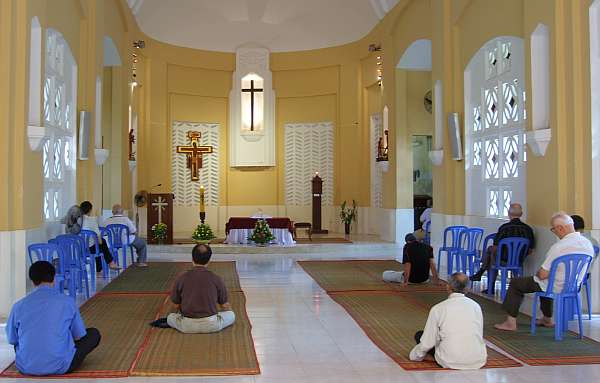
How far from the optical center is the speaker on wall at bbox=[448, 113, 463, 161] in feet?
35.7

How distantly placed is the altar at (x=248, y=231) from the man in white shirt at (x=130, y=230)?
296cm

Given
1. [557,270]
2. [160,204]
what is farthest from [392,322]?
[160,204]

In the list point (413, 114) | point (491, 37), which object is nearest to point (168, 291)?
point (491, 37)

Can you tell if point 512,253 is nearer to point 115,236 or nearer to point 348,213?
point 115,236

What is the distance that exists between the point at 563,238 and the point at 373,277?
14.1ft

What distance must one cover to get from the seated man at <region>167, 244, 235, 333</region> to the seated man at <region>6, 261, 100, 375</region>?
135 centimetres

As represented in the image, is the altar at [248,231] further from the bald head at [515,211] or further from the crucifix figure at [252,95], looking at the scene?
the bald head at [515,211]

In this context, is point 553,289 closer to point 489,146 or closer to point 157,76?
point 489,146

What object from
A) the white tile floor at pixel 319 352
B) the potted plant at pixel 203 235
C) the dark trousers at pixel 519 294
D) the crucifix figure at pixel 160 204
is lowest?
the white tile floor at pixel 319 352

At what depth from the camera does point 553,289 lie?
240 inches

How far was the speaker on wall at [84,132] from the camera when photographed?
10.5 meters

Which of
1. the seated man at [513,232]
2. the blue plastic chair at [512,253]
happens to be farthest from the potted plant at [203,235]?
the blue plastic chair at [512,253]

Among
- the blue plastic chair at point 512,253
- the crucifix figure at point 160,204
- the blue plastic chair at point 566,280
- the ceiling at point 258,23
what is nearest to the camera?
the blue plastic chair at point 566,280

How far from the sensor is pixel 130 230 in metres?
11.1
